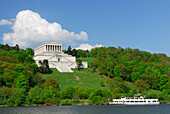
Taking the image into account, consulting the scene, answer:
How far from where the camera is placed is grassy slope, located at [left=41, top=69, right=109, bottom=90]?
10378 centimetres

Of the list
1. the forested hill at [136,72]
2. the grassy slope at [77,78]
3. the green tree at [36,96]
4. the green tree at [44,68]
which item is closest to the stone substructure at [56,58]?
the grassy slope at [77,78]

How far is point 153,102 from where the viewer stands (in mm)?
89250

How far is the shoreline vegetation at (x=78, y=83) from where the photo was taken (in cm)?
7900

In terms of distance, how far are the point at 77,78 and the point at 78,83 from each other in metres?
6.59

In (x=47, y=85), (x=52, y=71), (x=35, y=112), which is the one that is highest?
(x=52, y=71)

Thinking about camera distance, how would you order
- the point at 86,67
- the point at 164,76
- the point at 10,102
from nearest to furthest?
1. the point at 10,102
2. the point at 164,76
3. the point at 86,67

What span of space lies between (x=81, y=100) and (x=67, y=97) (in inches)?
159

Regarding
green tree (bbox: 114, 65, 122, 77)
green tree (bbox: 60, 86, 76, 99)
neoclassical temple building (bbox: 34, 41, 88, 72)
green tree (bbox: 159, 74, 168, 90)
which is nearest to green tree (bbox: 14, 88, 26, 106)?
green tree (bbox: 60, 86, 76, 99)

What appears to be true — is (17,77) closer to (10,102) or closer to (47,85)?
(47,85)

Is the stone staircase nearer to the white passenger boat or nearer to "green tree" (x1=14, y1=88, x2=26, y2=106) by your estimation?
the white passenger boat

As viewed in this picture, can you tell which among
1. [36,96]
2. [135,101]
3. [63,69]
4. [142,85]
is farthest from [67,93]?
[63,69]

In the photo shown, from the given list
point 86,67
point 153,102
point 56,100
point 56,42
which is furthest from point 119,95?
point 56,42

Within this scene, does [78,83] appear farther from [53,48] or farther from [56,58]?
[53,48]

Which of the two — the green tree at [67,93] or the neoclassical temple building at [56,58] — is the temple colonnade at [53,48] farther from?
the green tree at [67,93]
